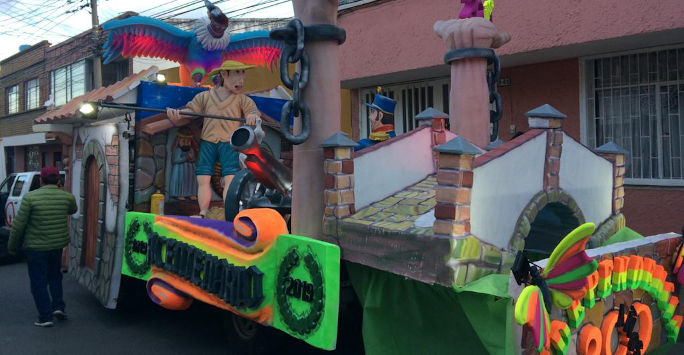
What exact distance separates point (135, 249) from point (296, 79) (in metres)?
2.53

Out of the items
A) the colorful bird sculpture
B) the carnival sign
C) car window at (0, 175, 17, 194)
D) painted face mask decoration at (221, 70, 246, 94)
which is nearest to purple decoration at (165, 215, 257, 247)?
the carnival sign

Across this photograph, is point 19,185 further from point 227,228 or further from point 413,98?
point 227,228

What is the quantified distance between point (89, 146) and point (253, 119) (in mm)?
2077

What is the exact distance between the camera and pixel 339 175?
13.2ft

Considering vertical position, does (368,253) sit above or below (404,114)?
below

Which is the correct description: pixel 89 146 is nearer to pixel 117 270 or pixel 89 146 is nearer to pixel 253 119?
pixel 117 270

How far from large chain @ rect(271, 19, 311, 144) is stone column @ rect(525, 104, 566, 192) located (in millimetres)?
1524

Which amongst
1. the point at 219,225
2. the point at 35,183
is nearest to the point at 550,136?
the point at 219,225

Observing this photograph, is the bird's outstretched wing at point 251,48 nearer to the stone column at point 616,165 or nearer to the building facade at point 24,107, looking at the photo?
the stone column at point 616,165

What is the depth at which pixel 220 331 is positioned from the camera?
19.9 ft

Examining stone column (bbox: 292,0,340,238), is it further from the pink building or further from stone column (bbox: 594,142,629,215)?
the pink building

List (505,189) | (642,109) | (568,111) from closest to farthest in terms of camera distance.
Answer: (505,189)
(642,109)
(568,111)

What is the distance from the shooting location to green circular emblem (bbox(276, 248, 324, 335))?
3771 millimetres

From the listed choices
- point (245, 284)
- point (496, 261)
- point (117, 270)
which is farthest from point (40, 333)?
point (496, 261)
